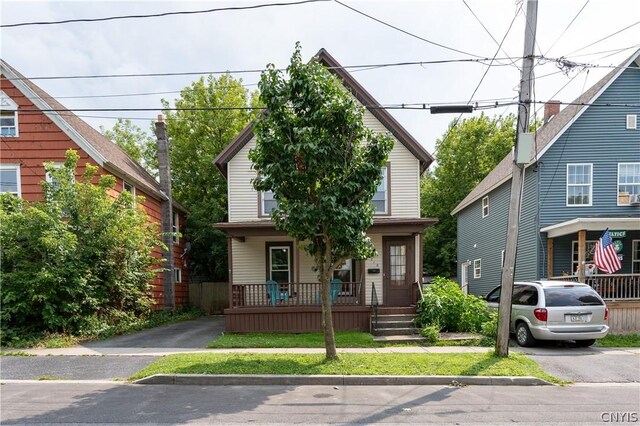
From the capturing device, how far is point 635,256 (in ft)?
50.8

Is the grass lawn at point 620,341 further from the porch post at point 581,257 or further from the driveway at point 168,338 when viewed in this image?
the driveway at point 168,338

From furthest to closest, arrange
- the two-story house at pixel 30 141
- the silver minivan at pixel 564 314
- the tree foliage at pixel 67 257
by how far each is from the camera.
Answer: the two-story house at pixel 30 141
the tree foliage at pixel 67 257
the silver minivan at pixel 564 314

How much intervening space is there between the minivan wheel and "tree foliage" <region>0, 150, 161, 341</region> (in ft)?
37.2

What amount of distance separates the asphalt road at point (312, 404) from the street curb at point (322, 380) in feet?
0.57

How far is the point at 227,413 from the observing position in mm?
5699

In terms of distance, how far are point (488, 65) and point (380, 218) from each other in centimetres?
598

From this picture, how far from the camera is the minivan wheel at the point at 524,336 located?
1034cm

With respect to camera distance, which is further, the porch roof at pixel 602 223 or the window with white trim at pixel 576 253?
the window with white trim at pixel 576 253

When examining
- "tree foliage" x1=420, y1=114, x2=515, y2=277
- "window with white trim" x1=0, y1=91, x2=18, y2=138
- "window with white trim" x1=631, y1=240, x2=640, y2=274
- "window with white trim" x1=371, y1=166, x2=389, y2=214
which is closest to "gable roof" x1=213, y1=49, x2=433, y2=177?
"window with white trim" x1=371, y1=166, x2=389, y2=214

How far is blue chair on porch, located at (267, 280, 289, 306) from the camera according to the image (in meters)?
13.1

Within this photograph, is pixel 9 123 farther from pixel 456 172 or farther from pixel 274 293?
pixel 456 172

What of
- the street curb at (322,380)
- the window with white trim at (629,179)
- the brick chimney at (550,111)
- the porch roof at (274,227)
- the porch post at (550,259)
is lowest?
the street curb at (322,380)

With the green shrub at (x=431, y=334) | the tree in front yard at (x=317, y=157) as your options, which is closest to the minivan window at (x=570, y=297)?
the green shrub at (x=431, y=334)

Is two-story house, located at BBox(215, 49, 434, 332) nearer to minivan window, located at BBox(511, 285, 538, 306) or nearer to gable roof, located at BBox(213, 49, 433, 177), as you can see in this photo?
gable roof, located at BBox(213, 49, 433, 177)
